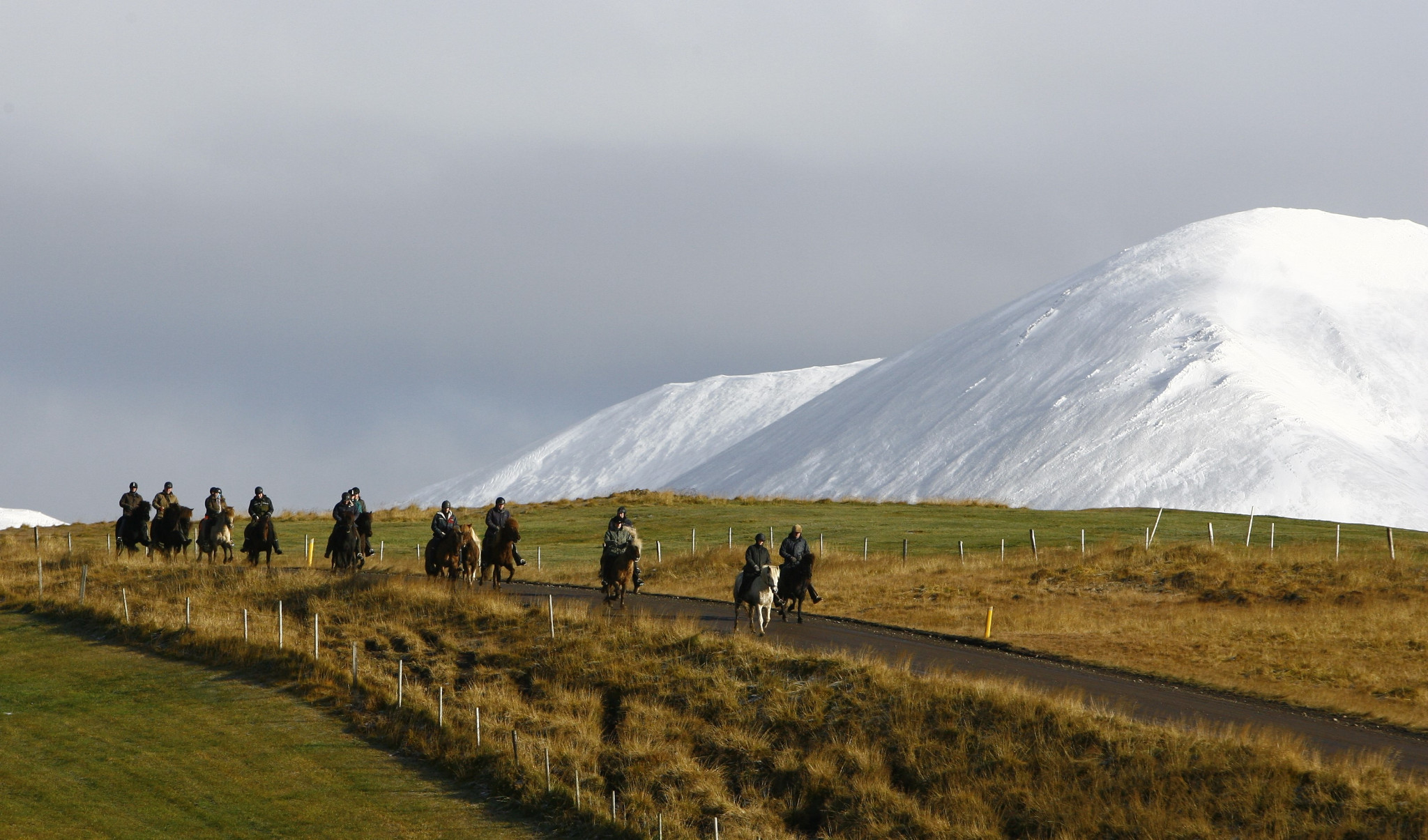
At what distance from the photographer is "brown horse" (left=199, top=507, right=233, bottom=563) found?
42.3 m

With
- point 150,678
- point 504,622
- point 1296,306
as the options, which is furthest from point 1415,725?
point 1296,306

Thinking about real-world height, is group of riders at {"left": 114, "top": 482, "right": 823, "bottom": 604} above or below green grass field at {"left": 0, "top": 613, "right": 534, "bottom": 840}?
above

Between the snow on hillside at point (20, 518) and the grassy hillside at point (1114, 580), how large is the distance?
376ft

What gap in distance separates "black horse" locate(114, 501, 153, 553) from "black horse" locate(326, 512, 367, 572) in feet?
30.2

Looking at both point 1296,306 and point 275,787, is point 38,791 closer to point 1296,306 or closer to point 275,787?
point 275,787

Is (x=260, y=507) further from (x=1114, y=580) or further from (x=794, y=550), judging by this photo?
(x=1114, y=580)

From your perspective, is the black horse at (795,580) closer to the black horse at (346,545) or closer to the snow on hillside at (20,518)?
the black horse at (346,545)

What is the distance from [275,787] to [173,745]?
11.7ft

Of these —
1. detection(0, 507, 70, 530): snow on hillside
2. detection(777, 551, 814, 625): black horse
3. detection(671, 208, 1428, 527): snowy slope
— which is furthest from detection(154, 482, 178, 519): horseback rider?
detection(0, 507, 70, 530): snow on hillside

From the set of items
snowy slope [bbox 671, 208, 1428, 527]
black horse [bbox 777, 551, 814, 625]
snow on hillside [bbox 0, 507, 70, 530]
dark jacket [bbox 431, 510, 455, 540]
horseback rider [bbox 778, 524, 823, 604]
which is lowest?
snow on hillside [bbox 0, 507, 70, 530]

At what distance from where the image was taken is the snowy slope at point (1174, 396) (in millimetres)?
115500

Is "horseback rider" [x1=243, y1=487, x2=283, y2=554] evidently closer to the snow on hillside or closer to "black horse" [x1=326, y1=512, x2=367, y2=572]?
"black horse" [x1=326, y1=512, x2=367, y2=572]

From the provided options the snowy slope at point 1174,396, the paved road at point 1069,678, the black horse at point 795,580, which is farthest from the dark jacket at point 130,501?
the snowy slope at point 1174,396

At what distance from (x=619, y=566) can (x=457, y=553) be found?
716 centimetres
